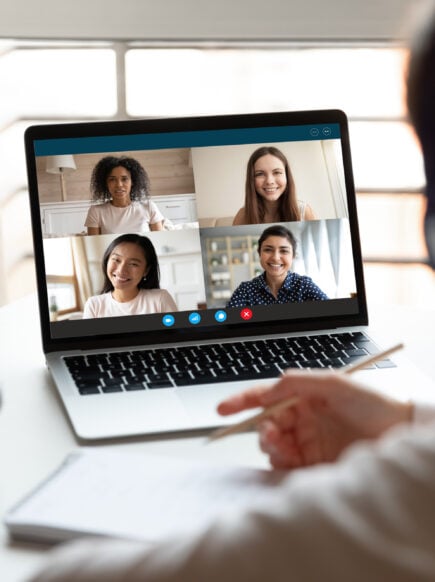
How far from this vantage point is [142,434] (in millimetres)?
864

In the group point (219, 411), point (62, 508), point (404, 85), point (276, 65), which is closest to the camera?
point (404, 85)

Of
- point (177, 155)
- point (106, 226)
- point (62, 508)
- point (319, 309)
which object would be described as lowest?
point (62, 508)

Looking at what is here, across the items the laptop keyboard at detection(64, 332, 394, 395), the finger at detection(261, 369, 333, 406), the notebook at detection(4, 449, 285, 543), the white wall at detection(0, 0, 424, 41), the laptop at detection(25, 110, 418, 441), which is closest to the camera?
the notebook at detection(4, 449, 285, 543)

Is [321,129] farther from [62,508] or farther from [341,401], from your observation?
[62,508]

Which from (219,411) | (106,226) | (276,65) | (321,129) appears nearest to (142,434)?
(219,411)

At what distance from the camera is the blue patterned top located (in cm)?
117

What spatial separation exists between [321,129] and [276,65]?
2.15 metres

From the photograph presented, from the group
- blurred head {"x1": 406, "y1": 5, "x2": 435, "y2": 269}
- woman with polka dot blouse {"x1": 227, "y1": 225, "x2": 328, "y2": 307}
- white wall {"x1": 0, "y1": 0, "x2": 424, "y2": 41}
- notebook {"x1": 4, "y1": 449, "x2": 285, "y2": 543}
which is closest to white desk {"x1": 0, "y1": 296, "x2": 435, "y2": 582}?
notebook {"x1": 4, "y1": 449, "x2": 285, "y2": 543}

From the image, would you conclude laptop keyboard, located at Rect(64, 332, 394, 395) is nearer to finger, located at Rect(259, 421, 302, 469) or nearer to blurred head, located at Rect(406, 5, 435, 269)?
finger, located at Rect(259, 421, 302, 469)

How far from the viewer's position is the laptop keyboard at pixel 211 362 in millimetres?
992

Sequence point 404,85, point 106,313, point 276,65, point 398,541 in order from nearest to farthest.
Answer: point 398,541, point 404,85, point 106,313, point 276,65

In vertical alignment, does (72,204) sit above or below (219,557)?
above

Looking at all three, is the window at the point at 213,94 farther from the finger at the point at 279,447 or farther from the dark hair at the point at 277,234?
the finger at the point at 279,447

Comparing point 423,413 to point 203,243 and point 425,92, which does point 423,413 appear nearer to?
point 425,92
